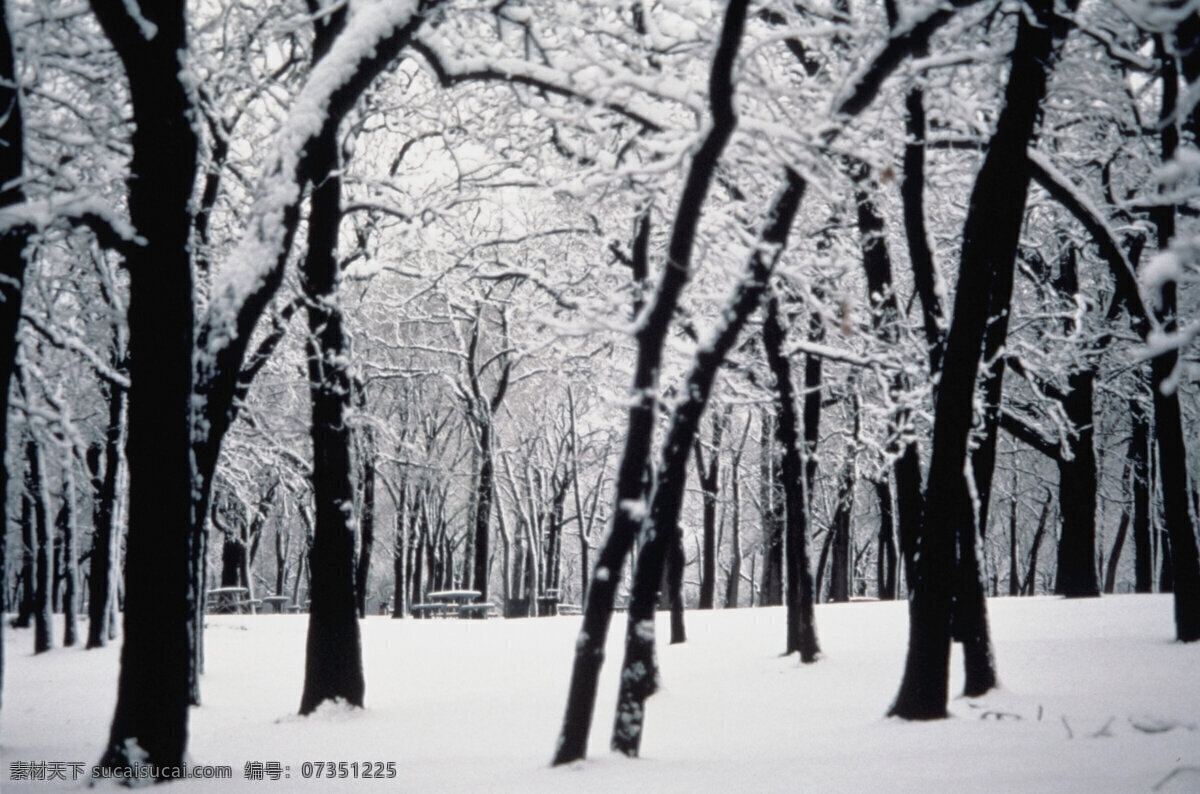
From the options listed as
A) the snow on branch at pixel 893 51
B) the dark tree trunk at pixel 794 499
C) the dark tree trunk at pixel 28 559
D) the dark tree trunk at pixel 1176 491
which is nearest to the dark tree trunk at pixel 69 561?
the dark tree trunk at pixel 28 559

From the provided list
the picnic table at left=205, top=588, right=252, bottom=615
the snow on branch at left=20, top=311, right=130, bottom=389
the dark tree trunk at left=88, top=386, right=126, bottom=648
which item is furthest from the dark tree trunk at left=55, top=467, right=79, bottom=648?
the picnic table at left=205, top=588, right=252, bottom=615

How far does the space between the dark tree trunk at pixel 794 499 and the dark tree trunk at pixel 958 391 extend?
5548 mm

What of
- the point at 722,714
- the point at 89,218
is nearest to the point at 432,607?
A: the point at 722,714

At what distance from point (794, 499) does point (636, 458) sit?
7.68 meters

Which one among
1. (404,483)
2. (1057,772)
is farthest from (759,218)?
(404,483)

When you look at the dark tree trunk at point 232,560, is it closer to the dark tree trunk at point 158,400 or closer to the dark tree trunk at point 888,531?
the dark tree trunk at point 888,531

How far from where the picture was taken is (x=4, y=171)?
22.5ft

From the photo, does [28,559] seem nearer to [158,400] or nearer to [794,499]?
[794,499]

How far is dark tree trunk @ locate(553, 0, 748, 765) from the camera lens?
21.0ft

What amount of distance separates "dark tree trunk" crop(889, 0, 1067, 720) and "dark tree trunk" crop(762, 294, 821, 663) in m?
5.55

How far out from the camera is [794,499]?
1400 centimetres

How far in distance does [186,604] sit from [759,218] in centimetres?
561

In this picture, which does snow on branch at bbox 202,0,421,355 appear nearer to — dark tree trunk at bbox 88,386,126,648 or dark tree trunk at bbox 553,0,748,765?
dark tree trunk at bbox 553,0,748,765

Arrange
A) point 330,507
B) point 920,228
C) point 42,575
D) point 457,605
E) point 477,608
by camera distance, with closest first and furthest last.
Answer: point 920,228
point 330,507
point 42,575
point 477,608
point 457,605
